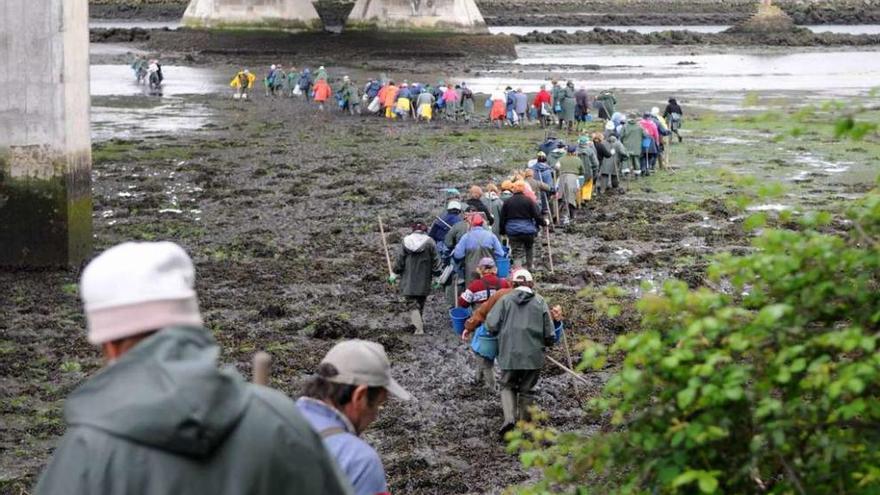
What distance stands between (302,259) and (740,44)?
70.0m

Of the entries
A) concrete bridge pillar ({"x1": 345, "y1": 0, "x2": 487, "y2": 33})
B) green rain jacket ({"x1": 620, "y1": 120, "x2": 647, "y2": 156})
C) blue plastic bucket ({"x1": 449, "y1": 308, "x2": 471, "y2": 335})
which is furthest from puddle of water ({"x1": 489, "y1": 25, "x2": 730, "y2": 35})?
blue plastic bucket ({"x1": 449, "y1": 308, "x2": 471, "y2": 335})

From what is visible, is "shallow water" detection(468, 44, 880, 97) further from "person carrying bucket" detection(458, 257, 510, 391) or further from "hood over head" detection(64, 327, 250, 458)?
"hood over head" detection(64, 327, 250, 458)

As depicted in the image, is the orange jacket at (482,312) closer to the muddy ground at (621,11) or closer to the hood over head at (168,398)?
the hood over head at (168,398)

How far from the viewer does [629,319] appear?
1728cm

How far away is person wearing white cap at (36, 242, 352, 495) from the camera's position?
318 cm

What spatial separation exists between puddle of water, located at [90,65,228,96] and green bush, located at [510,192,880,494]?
45.5 m

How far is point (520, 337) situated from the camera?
1267cm

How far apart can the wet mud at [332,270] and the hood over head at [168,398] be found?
3541mm

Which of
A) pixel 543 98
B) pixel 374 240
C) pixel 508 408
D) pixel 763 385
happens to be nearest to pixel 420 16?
pixel 543 98

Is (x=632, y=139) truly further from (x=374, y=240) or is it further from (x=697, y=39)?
(x=697, y=39)

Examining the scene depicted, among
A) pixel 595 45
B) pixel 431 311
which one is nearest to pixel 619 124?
pixel 431 311

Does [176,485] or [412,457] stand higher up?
[176,485]

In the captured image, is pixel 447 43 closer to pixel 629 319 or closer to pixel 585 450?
pixel 629 319

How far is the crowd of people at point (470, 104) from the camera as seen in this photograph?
40312 millimetres
